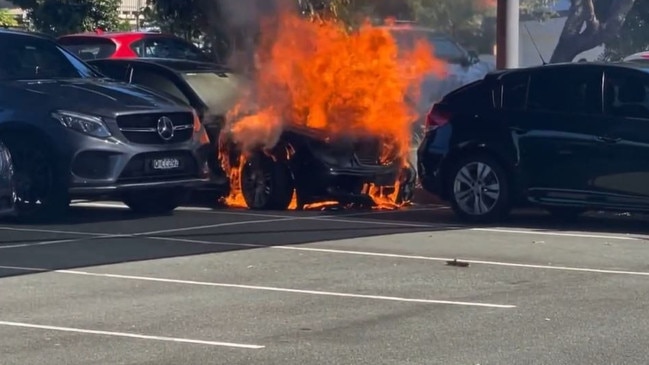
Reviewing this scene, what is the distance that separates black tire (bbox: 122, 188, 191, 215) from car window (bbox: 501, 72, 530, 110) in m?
3.47

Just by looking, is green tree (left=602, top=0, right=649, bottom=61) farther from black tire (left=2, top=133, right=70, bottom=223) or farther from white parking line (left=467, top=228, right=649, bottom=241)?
black tire (left=2, top=133, right=70, bottom=223)

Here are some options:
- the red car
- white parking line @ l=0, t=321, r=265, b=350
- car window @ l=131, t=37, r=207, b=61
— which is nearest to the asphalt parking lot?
white parking line @ l=0, t=321, r=265, b=350

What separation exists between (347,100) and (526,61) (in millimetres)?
15082

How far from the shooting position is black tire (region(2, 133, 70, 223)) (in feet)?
46.1

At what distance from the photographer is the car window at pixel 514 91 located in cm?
1433

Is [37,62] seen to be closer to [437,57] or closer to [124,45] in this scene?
[437,57]

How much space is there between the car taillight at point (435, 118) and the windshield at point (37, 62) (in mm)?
3597

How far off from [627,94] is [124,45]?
11.7 meters

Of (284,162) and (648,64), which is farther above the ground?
(648,64)

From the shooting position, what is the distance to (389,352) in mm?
8180

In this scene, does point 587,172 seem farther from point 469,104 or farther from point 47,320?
point 47,320

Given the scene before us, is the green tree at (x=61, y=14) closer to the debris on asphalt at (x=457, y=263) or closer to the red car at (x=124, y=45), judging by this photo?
the red car at (x=124, y=45)

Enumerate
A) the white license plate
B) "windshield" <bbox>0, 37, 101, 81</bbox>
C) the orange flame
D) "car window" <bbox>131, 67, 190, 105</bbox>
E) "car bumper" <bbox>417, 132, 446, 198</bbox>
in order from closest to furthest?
the white license plate < "car bumper" <bbox>417, 132, 446, 198</bbox> < "windshield" <bbox>0, 37, 101, 81</bbox> < the orange flame < "car window" <bbox>131, 67, 190, 105</bbox>

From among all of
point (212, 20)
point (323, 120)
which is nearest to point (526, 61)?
point (212, 20)
